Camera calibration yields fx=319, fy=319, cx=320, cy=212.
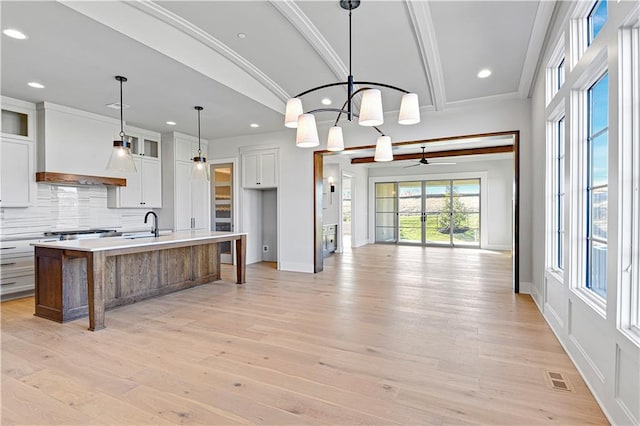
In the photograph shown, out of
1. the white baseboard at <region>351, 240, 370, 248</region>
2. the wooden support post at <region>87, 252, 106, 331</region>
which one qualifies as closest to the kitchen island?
the wooden support post at <region>87, 252, 106, 331</region>

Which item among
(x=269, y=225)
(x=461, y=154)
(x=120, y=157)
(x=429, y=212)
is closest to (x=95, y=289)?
(x=120, y=157)

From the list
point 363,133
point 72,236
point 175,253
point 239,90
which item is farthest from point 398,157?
point 72,236

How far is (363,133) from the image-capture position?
225 inches

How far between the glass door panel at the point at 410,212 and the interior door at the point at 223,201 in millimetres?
6218

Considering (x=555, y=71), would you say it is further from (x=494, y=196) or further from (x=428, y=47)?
(x=494, y=196)

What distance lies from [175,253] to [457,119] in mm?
4807

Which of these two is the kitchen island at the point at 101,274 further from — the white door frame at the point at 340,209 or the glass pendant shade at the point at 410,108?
the white door frame at the point at 340,209

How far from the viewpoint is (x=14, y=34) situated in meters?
2.90

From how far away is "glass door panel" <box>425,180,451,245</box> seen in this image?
10344mm

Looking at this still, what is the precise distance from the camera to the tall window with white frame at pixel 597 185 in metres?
2.15

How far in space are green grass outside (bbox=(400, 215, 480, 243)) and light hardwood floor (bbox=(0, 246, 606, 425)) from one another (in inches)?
234

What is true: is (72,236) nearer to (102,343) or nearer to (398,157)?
(102,343)

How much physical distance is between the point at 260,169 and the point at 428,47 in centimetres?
411

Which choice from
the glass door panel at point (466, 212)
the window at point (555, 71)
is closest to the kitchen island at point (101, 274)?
the window at point (555, 71)
